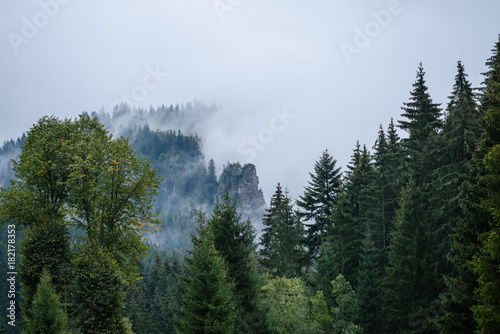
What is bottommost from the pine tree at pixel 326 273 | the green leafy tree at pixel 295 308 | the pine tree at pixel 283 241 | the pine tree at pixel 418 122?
the green leafy tree at pixel 295 308

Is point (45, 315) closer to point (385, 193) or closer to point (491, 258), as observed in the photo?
point (491, 258)

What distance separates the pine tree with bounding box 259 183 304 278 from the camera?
42375 millimetres

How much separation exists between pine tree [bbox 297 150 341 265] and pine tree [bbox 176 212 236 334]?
2636cm

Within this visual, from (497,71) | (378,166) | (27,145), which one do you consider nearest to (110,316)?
(27,145)

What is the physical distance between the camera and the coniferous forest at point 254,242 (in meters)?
16.2

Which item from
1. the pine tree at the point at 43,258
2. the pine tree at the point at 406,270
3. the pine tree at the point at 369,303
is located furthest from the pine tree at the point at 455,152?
the pine tree at the point at 43,258

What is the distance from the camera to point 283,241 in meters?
42.8

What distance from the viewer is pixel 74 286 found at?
19531mm

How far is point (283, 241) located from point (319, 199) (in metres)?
6.55

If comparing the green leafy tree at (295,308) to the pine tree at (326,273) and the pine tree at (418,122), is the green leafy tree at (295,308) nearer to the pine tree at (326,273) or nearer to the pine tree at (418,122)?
the pine tree at (326,273)

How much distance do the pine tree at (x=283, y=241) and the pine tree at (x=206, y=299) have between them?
949 inches

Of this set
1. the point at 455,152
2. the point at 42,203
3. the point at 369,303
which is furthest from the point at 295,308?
the point at 42,203

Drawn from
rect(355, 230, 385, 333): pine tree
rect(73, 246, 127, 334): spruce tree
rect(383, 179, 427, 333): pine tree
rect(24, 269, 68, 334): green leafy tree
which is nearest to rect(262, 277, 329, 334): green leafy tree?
rect(355, 230, 385, 333): pine tree

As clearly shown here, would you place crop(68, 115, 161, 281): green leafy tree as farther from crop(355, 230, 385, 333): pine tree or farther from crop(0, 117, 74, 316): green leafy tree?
crop(355, 230, 385, 333): pine tree
